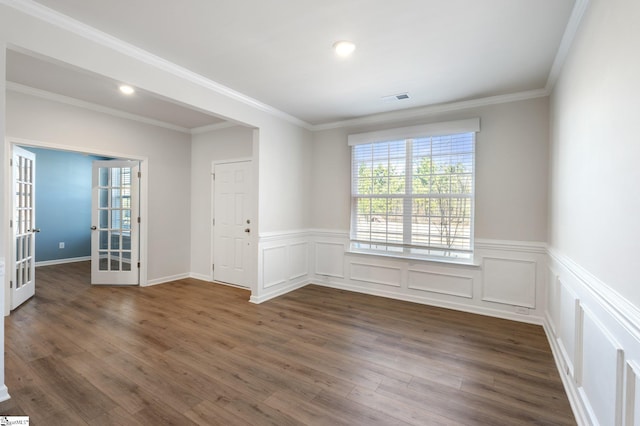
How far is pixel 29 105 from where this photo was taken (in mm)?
3656

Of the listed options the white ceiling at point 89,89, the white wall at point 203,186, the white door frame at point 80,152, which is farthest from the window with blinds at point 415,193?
the white door frame at point 80,152

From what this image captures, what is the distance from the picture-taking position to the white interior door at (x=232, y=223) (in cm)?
489

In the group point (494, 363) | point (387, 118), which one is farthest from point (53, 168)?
point (494, 363)

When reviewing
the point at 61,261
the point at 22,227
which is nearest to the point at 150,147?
the point at 22,227

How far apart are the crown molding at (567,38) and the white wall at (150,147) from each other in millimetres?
5392

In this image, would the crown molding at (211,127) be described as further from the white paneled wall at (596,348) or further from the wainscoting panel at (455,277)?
the white paneled wall at (596,348)

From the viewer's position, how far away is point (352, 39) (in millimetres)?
2484

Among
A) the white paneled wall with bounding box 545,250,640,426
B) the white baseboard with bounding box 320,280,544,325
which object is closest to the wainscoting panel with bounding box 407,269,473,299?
the white baseboard with bounding box 320,280,544,325

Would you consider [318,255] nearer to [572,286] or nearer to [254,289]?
[254,289]

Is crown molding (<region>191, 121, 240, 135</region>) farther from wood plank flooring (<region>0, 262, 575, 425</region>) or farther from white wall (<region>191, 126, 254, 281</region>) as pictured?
wood plank flooring (<region>0, 262, 575, 425</region>)

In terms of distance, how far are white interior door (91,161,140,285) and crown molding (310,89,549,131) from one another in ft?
10.6

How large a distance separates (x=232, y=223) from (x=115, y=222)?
1.92 metres

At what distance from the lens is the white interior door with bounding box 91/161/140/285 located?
485 centimetres

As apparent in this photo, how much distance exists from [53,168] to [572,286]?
9108 millimetres
